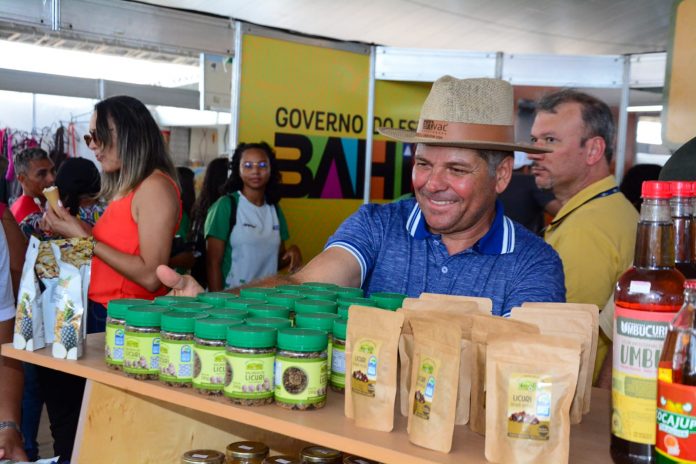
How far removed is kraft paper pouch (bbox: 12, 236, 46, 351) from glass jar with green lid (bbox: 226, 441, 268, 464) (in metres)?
0.52

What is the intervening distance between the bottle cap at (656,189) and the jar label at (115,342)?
3.48 feet

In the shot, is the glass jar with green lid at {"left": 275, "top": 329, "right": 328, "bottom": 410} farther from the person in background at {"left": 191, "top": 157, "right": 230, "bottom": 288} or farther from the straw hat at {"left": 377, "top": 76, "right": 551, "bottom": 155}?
the person in background at {"left": 191, "top": 157, "right": 230, "bottom": 288}

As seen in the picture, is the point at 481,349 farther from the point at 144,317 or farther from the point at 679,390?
the point at 144,317

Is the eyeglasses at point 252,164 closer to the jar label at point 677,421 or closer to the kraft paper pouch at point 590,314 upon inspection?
the kraft paper pouch at point 590,314

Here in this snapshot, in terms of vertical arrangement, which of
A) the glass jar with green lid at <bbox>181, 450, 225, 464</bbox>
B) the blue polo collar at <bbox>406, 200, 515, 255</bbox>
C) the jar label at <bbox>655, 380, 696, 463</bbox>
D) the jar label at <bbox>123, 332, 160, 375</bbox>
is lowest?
the glass jar with green lid at <bbox>181, 450, 225, 464</bbox>

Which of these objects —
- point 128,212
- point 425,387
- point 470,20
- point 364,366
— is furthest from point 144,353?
point 470,20

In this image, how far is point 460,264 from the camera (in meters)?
2.19

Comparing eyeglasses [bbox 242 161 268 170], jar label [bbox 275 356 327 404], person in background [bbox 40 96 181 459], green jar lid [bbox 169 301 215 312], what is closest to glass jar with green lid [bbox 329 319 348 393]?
jar label [bbox 275 356 327 404]

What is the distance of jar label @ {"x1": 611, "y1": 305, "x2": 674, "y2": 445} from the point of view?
3.49ft

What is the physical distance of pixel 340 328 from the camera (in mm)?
1433

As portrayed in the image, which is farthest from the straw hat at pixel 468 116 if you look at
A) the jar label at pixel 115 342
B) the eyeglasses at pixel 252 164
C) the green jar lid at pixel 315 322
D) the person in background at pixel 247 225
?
the eyeglasses at pixel 252 164

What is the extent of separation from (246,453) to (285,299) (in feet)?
1.17

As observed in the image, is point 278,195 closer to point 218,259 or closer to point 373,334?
point 218,259

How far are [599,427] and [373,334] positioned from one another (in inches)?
18.5
